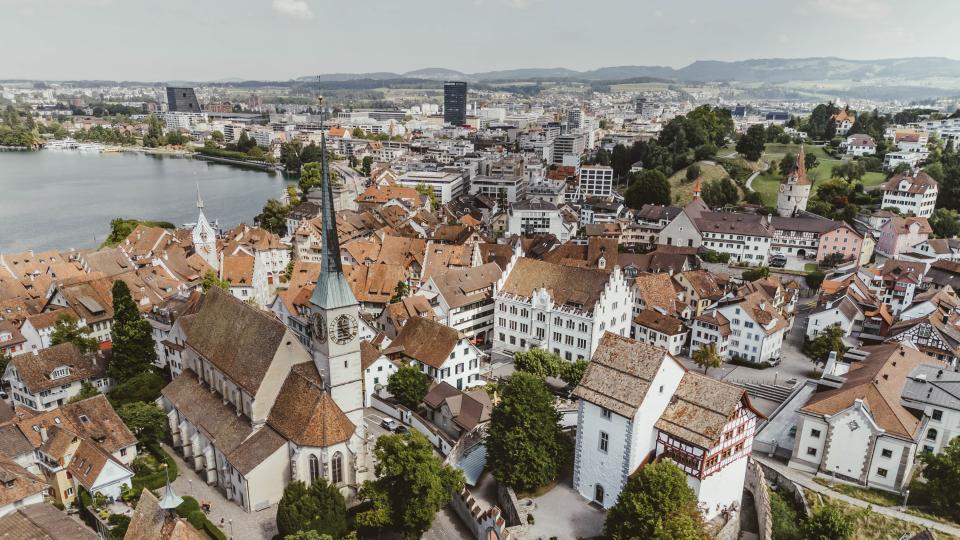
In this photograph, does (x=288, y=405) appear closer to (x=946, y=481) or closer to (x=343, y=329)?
(x=343, y=329)

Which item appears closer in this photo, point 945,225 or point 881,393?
point 881,393

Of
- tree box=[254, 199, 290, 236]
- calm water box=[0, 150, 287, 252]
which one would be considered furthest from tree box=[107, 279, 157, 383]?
calm water box=[0, 150, 287, 252]

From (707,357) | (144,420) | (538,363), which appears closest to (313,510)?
(144,420)

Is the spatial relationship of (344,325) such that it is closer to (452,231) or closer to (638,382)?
(638,382)

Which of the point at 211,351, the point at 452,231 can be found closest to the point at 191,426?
the point at 211,351

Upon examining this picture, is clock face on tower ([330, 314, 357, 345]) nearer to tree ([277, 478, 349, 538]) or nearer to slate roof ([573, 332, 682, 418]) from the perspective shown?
tree ([277, 478, 349, 538])

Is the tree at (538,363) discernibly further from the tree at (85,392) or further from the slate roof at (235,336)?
the tree at (85,392)
